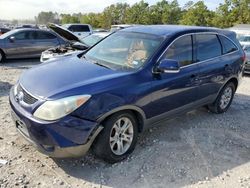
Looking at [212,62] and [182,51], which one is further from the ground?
[182,51]

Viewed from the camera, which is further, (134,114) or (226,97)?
(226,97)

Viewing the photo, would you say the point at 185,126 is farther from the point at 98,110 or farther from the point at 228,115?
the point at 98,110

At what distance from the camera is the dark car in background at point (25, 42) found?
1064cm

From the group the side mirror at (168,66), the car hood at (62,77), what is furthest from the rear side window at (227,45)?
the car hood at (62,77)

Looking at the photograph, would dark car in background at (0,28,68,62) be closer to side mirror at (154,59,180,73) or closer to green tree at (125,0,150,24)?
side mirror at (154,59,180,73)

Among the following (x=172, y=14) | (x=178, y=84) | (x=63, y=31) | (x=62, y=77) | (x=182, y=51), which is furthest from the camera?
(x=172, y=14)

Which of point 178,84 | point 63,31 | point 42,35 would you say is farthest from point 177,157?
point 42,35

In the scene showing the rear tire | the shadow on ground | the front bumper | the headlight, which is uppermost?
the headlight

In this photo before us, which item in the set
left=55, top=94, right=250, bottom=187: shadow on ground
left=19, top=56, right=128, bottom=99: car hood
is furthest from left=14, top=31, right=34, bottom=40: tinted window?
left=55, top=94, right=250, bottom=187: shadow on ground

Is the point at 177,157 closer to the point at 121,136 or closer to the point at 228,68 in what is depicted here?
the point at 121,136

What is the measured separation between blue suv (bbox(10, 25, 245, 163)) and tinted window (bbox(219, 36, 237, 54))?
0.16 metres

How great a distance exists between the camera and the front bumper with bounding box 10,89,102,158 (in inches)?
115

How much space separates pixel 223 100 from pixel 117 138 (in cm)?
300

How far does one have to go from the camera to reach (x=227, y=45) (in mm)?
5383
